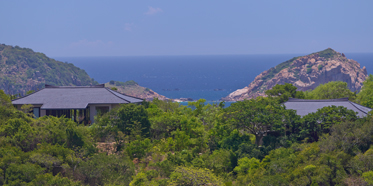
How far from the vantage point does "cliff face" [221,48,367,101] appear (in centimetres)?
12875

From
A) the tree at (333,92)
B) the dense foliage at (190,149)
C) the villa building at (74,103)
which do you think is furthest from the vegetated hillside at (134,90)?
the dense foliage at (190,149)

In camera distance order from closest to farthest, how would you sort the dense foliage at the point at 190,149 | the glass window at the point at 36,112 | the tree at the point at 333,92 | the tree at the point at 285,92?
the dense foliage at the point at 190,149 < the glass window at the point at 36,112 < the tree at the point at 285,92 < the tree at the point at 333,92

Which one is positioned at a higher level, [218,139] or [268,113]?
[268,113]

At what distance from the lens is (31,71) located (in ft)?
472

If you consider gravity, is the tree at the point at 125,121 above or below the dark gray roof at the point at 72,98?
below

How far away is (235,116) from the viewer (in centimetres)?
2803

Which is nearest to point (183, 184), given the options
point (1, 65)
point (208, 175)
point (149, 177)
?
point (208, 175)

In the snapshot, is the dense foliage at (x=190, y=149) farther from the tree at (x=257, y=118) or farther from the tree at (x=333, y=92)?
the tree at (x=333, y=92)

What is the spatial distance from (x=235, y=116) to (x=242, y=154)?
114 inches

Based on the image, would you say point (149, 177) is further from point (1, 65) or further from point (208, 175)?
point (1, 65)

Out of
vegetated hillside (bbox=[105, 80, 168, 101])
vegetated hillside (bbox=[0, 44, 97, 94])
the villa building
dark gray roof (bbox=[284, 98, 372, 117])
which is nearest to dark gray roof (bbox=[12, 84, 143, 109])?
the villa building

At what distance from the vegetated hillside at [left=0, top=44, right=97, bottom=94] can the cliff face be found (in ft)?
191

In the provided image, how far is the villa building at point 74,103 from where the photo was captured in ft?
109

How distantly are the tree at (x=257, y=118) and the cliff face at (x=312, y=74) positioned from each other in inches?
4017
